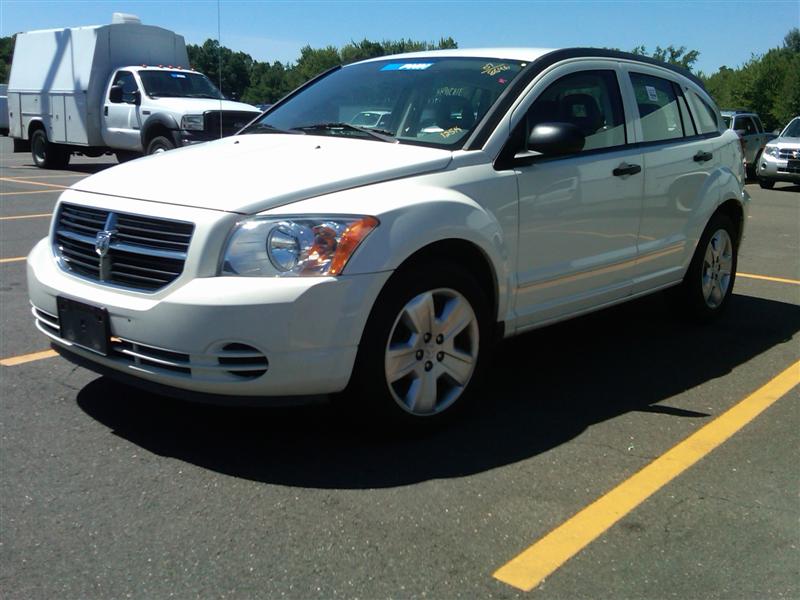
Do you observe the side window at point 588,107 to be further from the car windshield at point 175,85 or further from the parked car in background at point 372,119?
the car windshield at point 175,85

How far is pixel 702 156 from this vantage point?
18.6 feet

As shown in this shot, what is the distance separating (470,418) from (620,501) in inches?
38.5

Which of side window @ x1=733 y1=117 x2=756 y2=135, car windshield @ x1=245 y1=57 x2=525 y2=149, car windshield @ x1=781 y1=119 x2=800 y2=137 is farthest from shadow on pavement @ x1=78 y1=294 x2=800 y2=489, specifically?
side window @ x1=733 y1=117 x2=756 y2=135

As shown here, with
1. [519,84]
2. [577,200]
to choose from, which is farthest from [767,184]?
[519,84]

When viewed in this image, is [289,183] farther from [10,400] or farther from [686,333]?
[686,333]

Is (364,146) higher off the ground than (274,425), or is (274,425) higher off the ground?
(364,146)

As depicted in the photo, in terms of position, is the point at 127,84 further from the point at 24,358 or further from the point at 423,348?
the point at 423,348

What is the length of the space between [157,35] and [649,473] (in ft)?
54.4

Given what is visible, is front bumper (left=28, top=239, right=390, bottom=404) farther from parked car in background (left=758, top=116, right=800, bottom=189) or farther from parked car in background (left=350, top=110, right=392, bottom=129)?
parked car in background (left=758, top=116, right=800, bottom=189)

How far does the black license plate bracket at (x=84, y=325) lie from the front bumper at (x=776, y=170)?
1833 centimetres

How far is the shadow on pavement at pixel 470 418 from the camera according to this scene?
358 centimetres

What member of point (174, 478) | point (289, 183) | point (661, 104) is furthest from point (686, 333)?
point (174, 478)

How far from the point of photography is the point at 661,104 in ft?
18.1

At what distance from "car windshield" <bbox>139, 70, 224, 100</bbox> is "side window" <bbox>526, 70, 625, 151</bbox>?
12.0 meters
